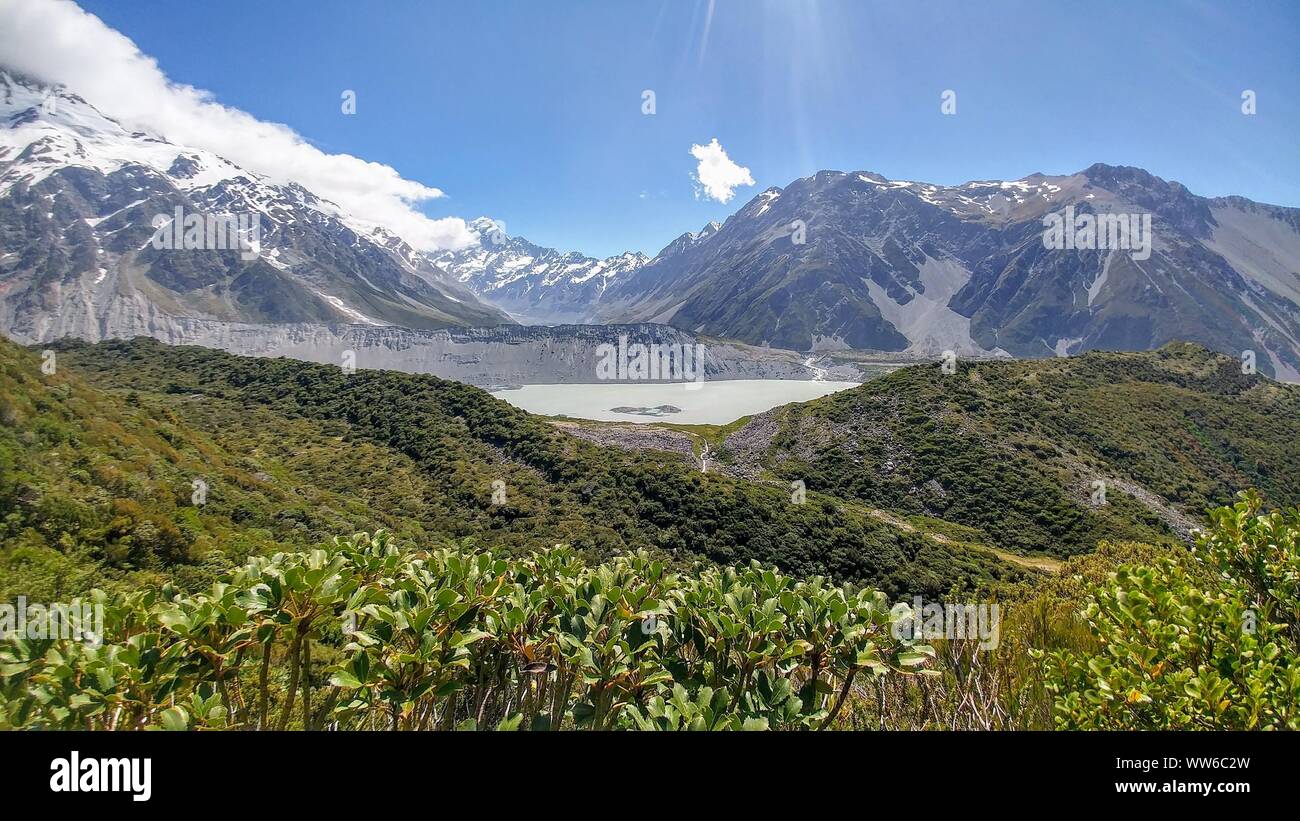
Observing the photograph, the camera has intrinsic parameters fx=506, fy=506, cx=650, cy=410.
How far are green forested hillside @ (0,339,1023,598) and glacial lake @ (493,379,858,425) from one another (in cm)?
3844

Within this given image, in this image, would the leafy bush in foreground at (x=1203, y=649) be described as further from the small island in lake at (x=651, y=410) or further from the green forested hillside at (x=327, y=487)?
the small island in lake at (x=651, y=410)

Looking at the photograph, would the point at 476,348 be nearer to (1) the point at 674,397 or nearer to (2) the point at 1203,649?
(1) the point at 674,397

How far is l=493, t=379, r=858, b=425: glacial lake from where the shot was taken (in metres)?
87.1

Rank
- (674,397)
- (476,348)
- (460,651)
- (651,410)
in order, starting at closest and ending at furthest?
(460,651) → (651,410) → (674,397) → (476,348)

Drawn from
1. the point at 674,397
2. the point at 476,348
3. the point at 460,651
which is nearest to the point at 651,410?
the point at 674,397

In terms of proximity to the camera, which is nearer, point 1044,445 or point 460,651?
point 460,651

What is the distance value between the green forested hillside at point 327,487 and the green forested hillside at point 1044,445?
38.6 feet

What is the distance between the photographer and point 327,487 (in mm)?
33938

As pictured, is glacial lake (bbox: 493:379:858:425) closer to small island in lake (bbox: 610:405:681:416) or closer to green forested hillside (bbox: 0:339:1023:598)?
small island in lake (bbox: 610:405:681:416)

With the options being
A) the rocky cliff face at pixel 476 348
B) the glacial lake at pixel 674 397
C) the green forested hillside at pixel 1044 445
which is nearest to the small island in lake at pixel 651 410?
the glacial lake at pixel 674 397

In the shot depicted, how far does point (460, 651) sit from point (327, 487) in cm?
3788

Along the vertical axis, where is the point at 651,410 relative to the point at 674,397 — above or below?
below
